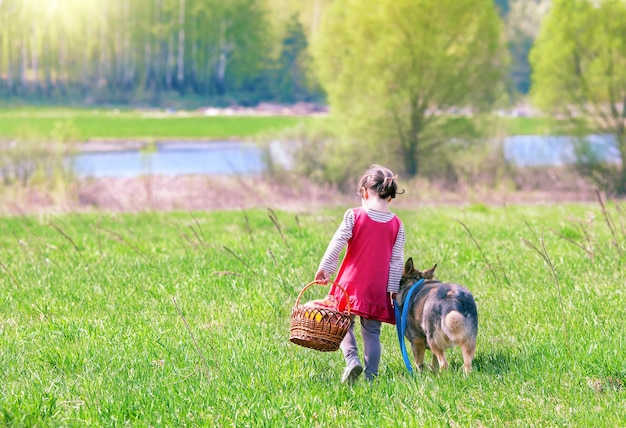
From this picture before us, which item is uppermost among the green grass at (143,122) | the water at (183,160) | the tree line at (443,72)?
the tree line at (443,72)

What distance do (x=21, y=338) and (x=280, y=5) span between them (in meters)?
87.0

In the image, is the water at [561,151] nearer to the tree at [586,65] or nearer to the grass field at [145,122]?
the tree at [586,65]

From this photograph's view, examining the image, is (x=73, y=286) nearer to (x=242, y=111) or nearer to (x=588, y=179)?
(x=588, y=179)

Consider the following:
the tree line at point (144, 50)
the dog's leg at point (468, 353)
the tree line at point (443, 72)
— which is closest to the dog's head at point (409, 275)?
the dog's leg at point (468, 353)

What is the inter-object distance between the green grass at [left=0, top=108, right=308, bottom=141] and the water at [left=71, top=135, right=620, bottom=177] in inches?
84.3

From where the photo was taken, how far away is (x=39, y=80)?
86438mm

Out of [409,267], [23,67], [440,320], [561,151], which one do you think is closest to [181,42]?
[23,67]

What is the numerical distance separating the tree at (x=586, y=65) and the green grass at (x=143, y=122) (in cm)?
3119

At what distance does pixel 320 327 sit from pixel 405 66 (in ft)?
92.7

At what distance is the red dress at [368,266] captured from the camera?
591 cm

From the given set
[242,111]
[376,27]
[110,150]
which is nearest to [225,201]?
[376,27]

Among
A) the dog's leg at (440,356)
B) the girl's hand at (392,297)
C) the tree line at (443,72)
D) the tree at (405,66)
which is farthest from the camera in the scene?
the tree line at (443,72)

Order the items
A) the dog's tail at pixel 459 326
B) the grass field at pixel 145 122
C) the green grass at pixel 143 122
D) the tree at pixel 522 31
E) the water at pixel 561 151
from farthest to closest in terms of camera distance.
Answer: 1. the tree at pixel 522 31
2. the green grass at pixel 143 122
3. the grass field at pixel 145 122
4. the water at pixel 561 151
5. the dog's tail at pixel 459 326

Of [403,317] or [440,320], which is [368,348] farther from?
[440,320]
